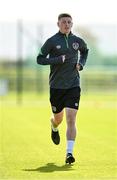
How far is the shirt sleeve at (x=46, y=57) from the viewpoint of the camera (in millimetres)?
11594

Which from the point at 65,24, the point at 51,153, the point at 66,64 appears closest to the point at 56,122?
the point at 51,153

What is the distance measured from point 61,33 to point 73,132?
1.56 metres

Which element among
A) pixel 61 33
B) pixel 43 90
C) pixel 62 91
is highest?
pixel 61 33

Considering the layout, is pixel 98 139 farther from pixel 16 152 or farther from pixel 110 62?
pixel 110 62

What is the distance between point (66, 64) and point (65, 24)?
0.63m

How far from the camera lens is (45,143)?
15.2m

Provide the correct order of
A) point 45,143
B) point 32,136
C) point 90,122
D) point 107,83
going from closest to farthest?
point 45,143 < point 32,136 < point 90,122 < point 107,83

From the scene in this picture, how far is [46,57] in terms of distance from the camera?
1184 centimetres

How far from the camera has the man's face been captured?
11.6 m

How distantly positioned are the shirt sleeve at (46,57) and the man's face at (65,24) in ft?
0.95

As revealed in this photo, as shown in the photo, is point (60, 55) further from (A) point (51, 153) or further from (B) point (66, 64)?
(A) point (51, 153)

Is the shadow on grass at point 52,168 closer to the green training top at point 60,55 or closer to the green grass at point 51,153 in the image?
the green grass at point 51,153

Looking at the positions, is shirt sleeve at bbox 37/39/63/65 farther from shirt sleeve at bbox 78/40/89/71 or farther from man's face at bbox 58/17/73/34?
shirt sleeve at bbox 78/40/89/71

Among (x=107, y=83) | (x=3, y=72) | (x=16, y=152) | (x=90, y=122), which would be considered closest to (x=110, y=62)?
(x=107, y=83)
